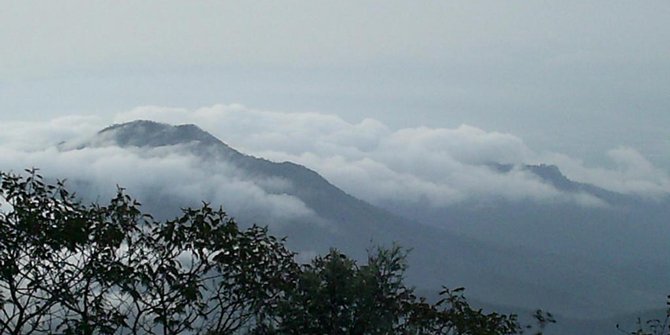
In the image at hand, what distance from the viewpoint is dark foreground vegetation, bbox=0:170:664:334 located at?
41.3ft

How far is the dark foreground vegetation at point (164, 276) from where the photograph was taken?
41.3 ft

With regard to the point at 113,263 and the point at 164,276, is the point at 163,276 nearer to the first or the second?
the point at 164,276

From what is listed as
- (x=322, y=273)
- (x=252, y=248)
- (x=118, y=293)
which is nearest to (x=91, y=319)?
(x=118, y=293)

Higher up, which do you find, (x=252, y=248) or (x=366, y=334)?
(x=252, y=248)

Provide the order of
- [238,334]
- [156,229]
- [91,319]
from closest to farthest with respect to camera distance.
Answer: [91,319] → [156,229] → [238,334]

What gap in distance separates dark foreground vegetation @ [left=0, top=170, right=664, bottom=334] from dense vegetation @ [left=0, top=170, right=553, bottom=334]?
19 millimetres

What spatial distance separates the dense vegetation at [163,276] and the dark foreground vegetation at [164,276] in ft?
0.06

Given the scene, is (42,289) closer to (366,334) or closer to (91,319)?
(91,319)

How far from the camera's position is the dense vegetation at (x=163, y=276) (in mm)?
12594

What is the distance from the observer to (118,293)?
13375 mm

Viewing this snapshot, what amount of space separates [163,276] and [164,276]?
6 centimetres

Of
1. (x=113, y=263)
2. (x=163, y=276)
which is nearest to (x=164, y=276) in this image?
(x=163, y=276)

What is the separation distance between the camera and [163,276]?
1308cm

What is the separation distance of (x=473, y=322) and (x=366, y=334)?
10.0 ft
